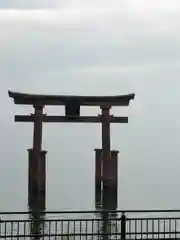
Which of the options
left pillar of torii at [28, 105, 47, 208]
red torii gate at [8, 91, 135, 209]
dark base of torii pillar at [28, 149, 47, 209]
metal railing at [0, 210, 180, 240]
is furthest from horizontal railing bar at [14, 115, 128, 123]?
metal railing at [0, 210, 180, 240]

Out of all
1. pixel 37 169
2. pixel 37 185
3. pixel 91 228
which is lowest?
pixel 91 228

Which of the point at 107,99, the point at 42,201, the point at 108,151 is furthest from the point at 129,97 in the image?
the point at 42,201

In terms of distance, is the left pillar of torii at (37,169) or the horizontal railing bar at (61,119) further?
the left pillar of torii at (37,169)

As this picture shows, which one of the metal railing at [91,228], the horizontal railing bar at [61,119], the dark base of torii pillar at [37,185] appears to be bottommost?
the metal railing at [91,228]

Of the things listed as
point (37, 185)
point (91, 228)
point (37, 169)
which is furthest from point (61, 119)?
point (91, 228)

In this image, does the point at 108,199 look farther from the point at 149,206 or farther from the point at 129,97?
the point at 149,206

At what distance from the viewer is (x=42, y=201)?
864 inches

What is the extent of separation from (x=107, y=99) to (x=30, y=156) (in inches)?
152

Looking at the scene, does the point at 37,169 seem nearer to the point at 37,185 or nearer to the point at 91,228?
the point at 37,185

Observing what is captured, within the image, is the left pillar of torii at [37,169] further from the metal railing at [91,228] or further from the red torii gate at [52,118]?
the metal railing at [91,228]

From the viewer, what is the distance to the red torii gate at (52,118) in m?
21.1

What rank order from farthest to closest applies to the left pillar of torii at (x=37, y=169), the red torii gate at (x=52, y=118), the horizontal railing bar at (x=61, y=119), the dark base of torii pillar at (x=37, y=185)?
the dark base of torii pillar at (x=37, y=185), the left pillar of torii at (x=37, y=169), the horizontal railing bar at (x=61, y=119), the red torii gate at (x=52, y=118)

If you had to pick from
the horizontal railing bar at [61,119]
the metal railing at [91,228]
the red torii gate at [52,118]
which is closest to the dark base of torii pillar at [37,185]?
the red torii gate at [52,118]

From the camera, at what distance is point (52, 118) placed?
70.6 feet
